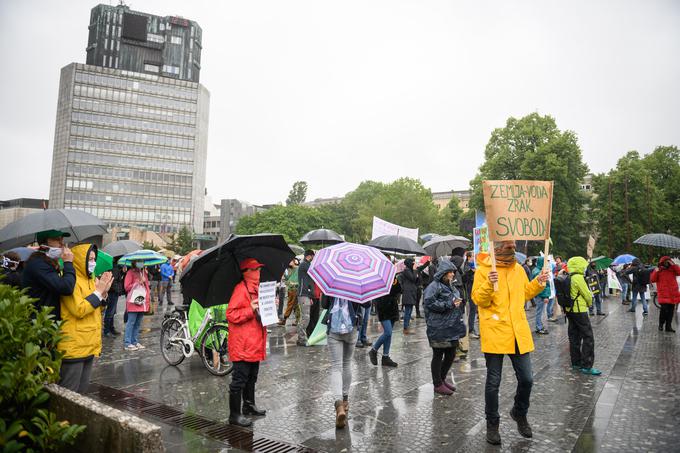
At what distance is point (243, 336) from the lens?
201 inches

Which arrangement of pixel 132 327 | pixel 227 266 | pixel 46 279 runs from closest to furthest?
pixel 46 279 → pixel 227 266 → pixel 132 327

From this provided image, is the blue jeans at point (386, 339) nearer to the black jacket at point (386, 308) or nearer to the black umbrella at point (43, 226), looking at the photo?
the black jacket at point (386, 308)

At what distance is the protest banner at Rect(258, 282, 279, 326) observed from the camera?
5031 mm

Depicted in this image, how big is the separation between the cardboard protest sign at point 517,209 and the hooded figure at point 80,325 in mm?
4016

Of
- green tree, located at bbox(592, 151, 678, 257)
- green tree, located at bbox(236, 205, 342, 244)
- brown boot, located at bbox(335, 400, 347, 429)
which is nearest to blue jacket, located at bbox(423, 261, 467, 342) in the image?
brown boot, located at bbox(335, 400, 347, 429)

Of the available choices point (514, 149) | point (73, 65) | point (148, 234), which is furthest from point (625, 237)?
point (73, 65)

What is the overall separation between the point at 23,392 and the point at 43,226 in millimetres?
2760

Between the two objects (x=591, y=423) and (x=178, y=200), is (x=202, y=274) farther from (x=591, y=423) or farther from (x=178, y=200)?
(x=178, y=200)

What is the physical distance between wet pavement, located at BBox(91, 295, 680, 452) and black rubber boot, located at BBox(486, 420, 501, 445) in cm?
7

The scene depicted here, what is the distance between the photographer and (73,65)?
104562 millimetres

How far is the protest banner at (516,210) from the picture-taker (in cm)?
468

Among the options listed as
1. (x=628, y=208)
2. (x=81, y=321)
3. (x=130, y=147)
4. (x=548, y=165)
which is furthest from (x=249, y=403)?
(x=130, y=147)

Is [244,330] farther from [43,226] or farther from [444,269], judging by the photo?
[444,269]

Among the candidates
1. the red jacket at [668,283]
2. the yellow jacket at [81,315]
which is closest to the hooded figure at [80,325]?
the yellow jacket at [81,315]
